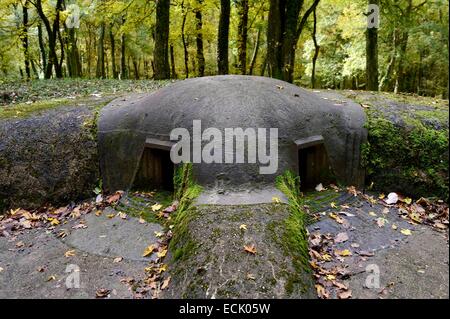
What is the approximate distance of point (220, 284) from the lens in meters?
3.94

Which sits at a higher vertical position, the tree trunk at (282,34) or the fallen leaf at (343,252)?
the tree trunk at (282,34)

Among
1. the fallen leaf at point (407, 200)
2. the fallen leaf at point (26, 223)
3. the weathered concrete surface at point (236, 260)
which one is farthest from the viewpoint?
the fallen leaf at point (26, 223)

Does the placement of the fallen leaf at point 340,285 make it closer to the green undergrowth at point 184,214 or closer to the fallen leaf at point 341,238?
the fallen leaf at point 341,238

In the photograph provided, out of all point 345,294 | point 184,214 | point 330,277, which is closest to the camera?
point 345,294

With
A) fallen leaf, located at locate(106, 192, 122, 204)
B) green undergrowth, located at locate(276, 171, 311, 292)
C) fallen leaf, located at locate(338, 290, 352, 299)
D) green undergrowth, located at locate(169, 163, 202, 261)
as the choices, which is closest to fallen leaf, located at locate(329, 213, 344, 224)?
green undergrowth, located at locate(276, 171, 311, 292)

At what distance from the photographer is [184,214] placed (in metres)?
5.38

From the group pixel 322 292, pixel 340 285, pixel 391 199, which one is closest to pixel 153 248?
pixel 322 292

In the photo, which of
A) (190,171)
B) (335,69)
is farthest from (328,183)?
(335,69)

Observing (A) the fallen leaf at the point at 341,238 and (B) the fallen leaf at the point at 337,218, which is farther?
(B) the fallen leaf at the point at 337,218

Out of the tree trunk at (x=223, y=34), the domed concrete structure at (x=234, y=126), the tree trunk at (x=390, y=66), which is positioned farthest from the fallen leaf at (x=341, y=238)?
the tree trunk at (x=390, y=66)

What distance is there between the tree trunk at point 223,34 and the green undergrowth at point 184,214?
31.5 ft

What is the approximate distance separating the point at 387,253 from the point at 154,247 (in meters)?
3.27

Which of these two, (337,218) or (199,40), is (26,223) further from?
(199,40)

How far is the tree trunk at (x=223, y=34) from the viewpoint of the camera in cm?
1480
